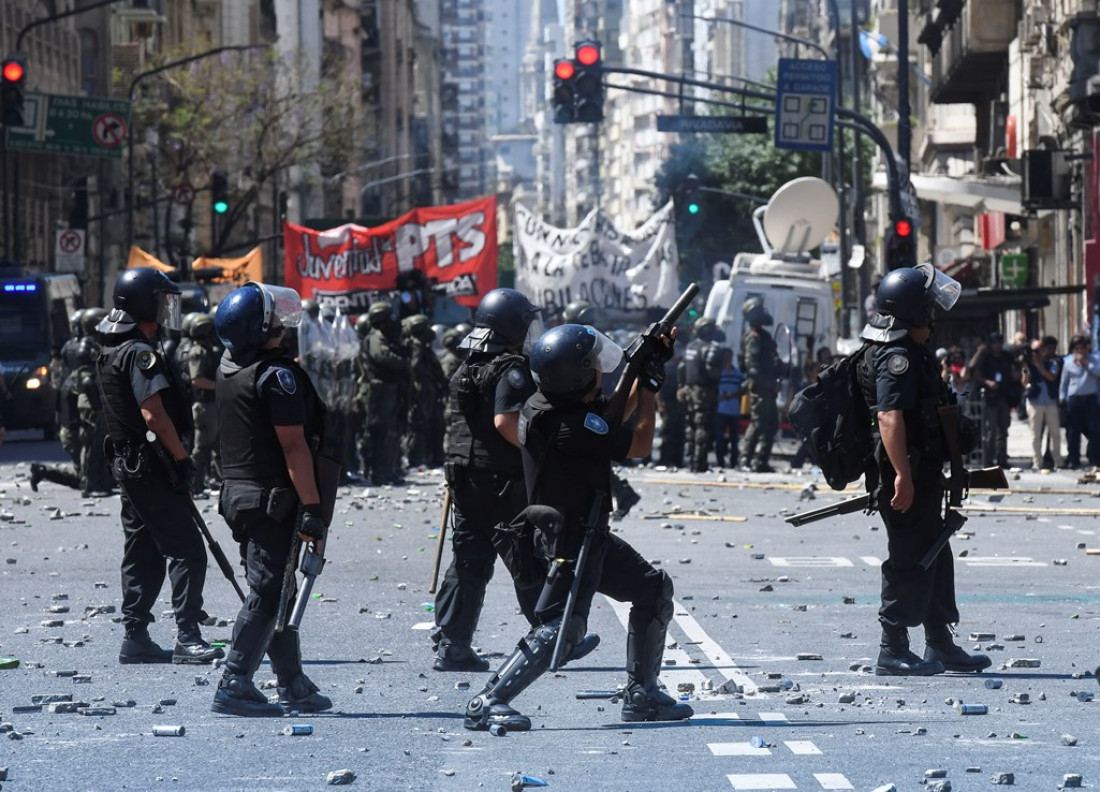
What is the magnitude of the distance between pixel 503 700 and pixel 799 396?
238 centimetres

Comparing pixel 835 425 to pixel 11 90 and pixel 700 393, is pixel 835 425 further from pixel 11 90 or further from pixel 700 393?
pixel 11 90

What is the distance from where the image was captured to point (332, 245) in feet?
109

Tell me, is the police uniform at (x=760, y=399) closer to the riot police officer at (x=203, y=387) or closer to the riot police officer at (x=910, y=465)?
the riot police officer at (x=203, y=387)

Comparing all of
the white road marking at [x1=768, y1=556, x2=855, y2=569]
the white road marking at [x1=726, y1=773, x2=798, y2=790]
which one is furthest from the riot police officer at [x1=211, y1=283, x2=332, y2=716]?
the white road marking at [x1=768, y1=556, x2=855, y2=569]

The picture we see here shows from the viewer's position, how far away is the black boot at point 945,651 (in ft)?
32.9

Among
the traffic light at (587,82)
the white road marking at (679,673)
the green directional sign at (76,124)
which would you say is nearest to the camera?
the white road marking at (679,673)

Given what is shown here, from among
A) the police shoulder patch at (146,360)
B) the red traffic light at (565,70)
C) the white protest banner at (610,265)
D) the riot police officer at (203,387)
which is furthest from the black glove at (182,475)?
the white protest banner at (610,265)

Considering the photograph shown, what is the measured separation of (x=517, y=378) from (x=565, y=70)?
675 inches

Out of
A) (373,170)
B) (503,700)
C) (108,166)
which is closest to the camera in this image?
(503,700)

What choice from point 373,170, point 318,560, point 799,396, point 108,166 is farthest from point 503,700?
point 373,170

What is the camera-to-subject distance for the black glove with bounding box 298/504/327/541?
876cm

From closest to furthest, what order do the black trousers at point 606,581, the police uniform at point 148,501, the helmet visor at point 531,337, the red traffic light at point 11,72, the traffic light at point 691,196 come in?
the black trousers at point 606,581
the helmet visor at point 531,337
the police uniform at point 148,501
the red traffic light at point 11,72
the traffic light at point 691,196

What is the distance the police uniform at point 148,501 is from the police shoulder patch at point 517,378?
6.05ft

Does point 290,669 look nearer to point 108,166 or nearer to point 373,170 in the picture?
point 108,166
